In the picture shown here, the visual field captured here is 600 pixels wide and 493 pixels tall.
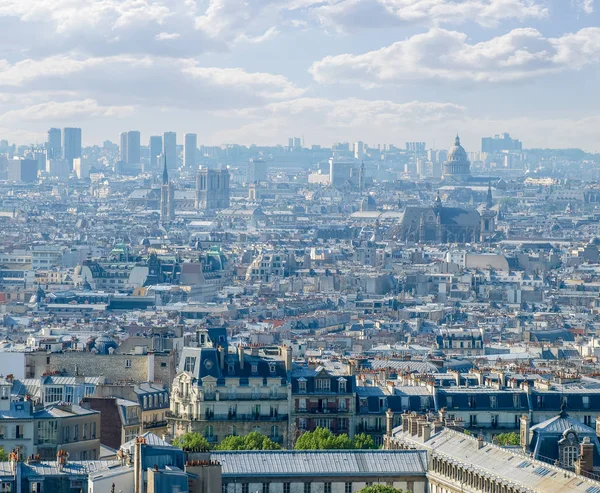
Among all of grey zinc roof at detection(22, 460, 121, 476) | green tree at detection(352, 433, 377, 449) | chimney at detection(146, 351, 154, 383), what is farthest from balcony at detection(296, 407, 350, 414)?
grey zinc roof at detection(22, 460, 121, 476)

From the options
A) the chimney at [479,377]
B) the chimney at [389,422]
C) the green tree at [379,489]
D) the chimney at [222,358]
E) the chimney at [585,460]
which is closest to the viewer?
the chimney at [585,460]

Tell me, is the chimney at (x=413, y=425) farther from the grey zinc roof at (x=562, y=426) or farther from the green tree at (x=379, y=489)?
the green tree at (x=379, y=489)

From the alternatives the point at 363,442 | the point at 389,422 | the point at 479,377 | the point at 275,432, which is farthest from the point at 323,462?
the point at 479,377

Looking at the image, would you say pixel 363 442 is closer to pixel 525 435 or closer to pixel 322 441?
pixel 322 441

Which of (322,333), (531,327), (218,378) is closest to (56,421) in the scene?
(218,378)

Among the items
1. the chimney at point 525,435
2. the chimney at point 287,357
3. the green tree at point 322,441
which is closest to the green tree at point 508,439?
the green tree at point 322,441

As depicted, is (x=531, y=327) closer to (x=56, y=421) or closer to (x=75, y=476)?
(x=56, y=421)
